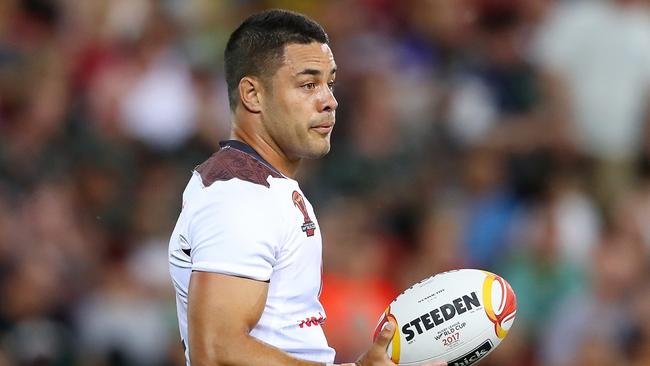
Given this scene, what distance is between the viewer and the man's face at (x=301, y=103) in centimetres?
488

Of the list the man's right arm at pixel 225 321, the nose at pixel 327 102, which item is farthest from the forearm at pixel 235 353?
the nose at pixel 327 102

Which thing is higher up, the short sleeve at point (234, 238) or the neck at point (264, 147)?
the neck at point (264, 147)

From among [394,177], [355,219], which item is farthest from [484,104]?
[355,219]

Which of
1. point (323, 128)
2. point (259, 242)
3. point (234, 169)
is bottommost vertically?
point (259, 242)

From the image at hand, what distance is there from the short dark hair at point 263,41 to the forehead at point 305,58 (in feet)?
0.06

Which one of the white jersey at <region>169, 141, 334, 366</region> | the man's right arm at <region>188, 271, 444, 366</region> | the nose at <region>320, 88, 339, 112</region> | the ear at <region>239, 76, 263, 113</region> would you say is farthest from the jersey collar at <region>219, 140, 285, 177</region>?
the man's right arm at <region>188, 271, 444, 366</region>

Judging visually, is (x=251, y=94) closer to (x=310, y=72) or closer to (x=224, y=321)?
(x=310, y=72)

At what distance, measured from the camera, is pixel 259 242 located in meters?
4.46

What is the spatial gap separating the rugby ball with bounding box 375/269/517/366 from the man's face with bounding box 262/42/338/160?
0.69 meters

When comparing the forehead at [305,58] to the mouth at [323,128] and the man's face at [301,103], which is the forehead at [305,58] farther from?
the mouth at [323,128]

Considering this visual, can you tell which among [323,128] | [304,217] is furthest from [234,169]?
[323,128]

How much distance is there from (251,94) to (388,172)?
5268 mm

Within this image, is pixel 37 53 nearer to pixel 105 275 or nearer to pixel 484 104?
pixel 105 275

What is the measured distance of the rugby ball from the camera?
501cm
